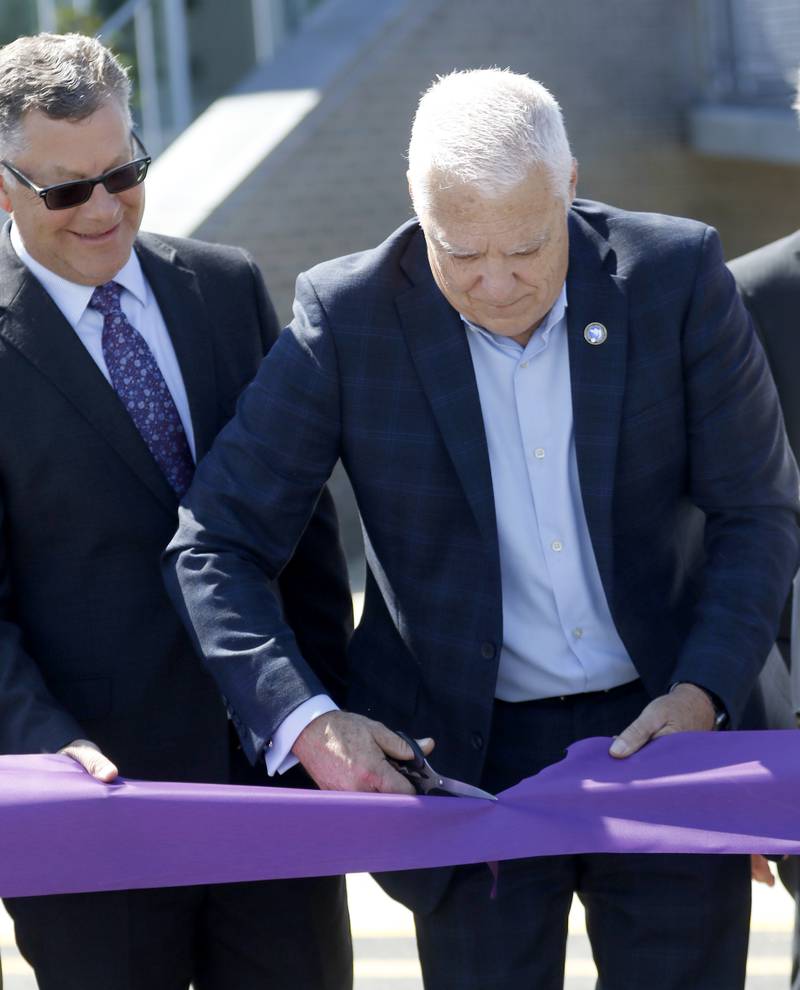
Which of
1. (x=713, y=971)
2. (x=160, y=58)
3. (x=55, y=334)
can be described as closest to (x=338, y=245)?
(x=160, y=58)

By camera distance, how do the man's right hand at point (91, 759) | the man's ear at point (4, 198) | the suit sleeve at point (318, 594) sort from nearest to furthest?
the man's right hand at point (91, 759), the man's ear at point (4, 198), the suit sleeve at point (318, 594)

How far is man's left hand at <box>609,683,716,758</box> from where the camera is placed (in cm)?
265

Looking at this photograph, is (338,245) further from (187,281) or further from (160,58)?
(187,281)

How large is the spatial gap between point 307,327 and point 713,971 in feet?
4.67

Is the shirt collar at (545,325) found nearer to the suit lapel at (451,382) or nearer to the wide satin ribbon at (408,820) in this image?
the suit lapel at (451,382)

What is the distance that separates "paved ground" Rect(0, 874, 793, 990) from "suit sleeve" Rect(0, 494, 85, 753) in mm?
1955

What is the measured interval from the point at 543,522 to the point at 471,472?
165 mm

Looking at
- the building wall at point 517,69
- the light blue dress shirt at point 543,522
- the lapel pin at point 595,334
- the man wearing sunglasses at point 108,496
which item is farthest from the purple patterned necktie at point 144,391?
the building wall at point 517,69

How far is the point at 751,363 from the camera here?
9.34 feet

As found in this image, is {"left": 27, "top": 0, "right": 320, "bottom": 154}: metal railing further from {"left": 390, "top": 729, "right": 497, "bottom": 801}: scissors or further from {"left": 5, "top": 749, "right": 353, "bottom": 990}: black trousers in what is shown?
{"left": 390, "top": 729, "right": 497, "bottom": 801}: scissors

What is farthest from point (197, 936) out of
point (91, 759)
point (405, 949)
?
point (405, 949)

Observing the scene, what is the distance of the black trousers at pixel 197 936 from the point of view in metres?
3.07

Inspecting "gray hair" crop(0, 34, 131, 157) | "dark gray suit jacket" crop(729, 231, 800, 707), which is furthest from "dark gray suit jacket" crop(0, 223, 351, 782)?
"dark gray suit jacket" crop(729, 231, 800, 707)

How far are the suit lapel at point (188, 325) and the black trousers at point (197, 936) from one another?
0.74m
